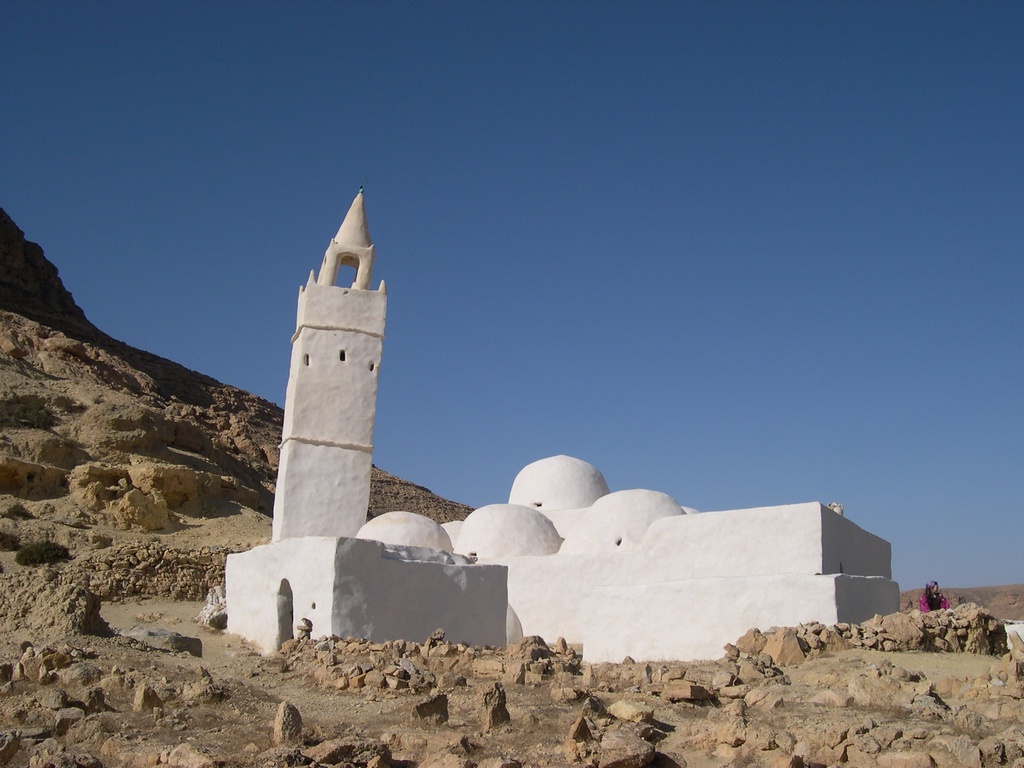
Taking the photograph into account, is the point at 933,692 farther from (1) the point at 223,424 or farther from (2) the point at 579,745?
(1) the point at 223,424

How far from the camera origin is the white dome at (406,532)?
48.8 feet

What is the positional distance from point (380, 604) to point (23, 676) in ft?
17.3

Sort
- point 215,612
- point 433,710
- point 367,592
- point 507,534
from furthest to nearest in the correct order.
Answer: point 507,534
point 215,612
point 367,592
point 433,710

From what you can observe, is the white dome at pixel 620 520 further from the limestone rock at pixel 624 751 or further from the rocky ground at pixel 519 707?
the limestone rock at pixel 624 751

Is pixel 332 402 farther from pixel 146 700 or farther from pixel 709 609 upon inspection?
pixel 146 700

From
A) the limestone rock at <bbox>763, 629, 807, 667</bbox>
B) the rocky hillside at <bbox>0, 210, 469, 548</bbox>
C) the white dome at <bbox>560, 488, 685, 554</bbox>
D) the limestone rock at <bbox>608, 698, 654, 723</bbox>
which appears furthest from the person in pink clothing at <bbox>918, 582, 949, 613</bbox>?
the rocky hillside at <bbox>0, 210, 469, 548</bbox>

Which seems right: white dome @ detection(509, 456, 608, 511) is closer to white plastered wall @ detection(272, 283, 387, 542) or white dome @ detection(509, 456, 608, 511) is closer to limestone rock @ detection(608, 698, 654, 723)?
white plastered wall @ detection(272, 283, 387, 542)

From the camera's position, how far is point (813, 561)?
38.2 ft

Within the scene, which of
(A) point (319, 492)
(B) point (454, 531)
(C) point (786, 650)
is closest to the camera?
(C) point (786, 650)

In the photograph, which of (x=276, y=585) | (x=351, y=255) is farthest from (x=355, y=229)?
(x=276, y=585)

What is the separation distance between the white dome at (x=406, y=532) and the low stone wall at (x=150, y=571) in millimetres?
3790

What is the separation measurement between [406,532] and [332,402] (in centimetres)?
273

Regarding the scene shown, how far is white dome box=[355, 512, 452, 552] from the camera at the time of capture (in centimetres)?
1488

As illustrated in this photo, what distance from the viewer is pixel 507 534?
615 inches
